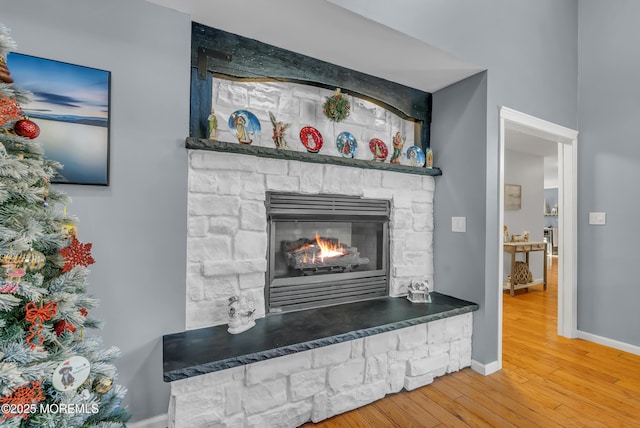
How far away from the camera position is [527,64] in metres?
2.51

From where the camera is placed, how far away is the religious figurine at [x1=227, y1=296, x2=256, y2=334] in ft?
5.56

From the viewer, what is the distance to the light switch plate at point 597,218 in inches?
108

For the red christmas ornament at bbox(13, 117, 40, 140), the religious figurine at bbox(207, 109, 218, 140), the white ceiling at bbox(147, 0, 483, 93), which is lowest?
the red christmas ornament at bbox(13, 117, 40, 140)

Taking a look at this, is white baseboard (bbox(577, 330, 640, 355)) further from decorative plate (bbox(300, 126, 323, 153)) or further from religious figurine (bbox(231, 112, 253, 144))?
religious figurine (bbox(231, 112, 253, 144))

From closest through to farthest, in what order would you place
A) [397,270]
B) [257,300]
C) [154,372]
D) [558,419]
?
[154,372], [558,419], [257,300], [397,270]

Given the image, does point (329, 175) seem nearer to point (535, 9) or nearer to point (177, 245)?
point (177, 245)

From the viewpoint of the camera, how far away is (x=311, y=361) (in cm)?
170

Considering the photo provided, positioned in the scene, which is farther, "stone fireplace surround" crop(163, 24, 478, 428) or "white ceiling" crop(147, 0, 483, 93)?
"white ceiling" crop(147, 0, 483, 93)

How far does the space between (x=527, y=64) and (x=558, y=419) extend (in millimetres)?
2614

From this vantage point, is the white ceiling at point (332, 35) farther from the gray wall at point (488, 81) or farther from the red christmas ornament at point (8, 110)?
the red christmas ornament at point (8, 110)

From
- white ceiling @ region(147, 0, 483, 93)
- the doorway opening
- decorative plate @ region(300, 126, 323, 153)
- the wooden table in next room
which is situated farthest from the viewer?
the wooden table in next room

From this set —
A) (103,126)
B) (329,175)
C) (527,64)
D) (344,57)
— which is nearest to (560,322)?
(527,64)

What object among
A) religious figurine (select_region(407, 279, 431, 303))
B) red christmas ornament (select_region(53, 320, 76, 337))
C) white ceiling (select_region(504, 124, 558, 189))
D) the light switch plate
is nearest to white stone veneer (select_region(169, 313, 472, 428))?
religious figurine (select_region(407, 279, 431, 303))

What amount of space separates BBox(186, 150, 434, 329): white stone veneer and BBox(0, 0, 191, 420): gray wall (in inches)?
3.2
